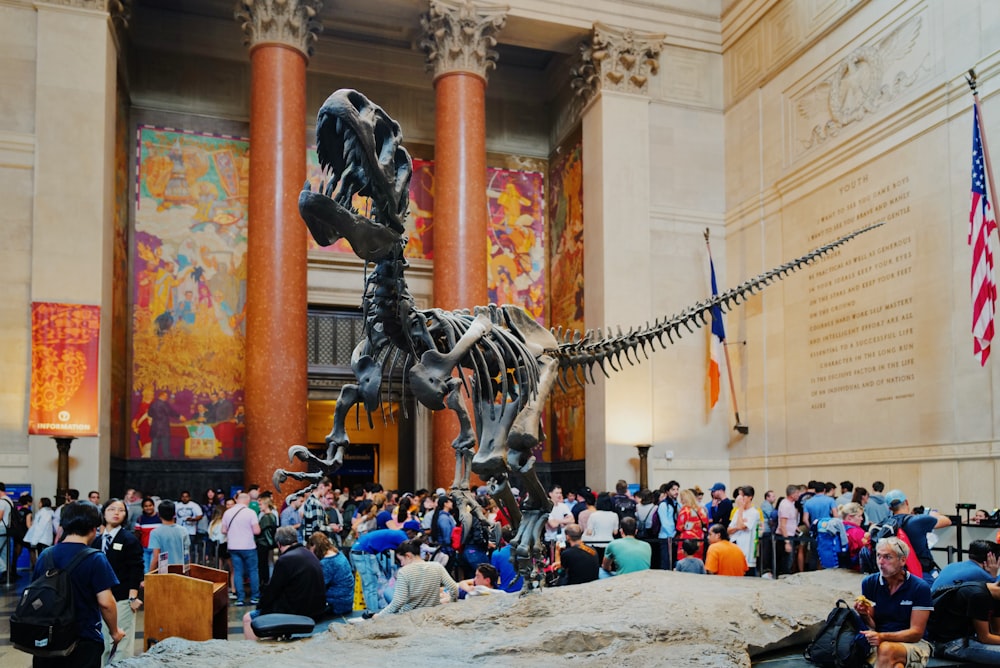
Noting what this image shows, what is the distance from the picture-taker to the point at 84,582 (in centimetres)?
498

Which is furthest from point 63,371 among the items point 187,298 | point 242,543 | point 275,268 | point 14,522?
point 242,543

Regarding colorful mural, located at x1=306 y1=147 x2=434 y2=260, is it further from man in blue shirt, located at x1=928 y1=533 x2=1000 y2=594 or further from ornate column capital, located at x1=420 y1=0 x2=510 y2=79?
man in blue shirt, located at x1=928 y1=533 x2=1000 y2=594

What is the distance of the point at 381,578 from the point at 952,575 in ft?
16.6

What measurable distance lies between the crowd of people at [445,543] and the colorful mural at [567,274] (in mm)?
4944

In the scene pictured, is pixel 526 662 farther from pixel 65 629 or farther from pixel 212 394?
pixel 212 394

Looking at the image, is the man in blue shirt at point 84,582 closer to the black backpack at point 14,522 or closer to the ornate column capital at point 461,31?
the black backpack at point 14,522

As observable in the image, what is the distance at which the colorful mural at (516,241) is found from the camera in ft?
65.0

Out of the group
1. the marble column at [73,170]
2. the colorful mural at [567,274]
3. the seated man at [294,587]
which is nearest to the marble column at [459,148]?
the colorful mural at [567,274]

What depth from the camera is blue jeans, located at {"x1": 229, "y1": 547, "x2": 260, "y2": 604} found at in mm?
10547

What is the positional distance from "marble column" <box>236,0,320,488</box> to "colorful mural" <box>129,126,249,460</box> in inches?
80.3

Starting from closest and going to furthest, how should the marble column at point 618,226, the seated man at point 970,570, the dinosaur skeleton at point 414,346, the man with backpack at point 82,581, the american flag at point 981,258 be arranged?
the man with backpack at point 82,581 < the dinosaur skeleton at point 414,346 < the seated man at point 970,570 < the american flag at point 981,258 < the marble column at point 618,226

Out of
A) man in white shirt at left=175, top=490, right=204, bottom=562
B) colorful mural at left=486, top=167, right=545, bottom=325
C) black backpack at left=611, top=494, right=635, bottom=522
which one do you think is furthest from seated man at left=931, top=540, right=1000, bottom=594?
colorful mural at left=486, top=167, right=545, bottom=325

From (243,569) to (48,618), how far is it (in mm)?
5981

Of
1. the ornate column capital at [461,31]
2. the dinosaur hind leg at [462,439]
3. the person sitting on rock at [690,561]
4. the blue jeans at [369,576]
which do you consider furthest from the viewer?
the ornate column capital at [461,31]
